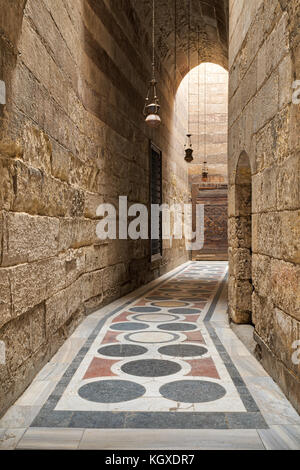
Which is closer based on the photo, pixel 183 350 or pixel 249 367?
pixel 249 367

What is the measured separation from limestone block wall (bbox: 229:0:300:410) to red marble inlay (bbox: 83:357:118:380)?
108 cm

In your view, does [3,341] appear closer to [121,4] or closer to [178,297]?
[178,297]

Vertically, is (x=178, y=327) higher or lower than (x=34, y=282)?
lower

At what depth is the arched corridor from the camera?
2.16m

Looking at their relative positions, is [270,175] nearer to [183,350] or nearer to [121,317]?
[183,350]

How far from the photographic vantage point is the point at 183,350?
132 inches

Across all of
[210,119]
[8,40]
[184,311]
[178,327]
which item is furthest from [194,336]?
[210,119]

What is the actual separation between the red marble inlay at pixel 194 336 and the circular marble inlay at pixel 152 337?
0.11 m

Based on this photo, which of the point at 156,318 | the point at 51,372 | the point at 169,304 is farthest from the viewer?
the point at 169,304

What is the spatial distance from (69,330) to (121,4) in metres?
4.45

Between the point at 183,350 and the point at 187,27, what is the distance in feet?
21.1

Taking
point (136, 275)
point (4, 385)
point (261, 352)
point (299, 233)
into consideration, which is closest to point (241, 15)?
point (299, 233)

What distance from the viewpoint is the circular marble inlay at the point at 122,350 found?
3.22m

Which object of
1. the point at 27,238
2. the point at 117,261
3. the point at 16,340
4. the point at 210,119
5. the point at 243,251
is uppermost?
the point at 210,119
